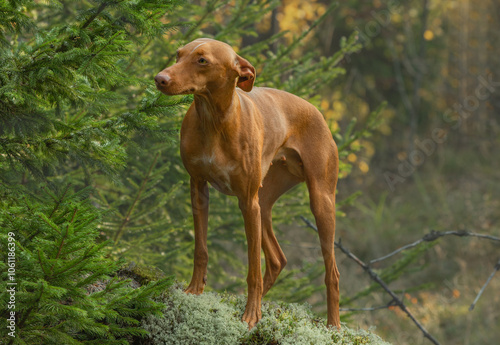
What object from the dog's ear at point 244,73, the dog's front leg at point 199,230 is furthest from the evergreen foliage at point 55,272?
the dog's ear at point 244,73

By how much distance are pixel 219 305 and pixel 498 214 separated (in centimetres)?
1022

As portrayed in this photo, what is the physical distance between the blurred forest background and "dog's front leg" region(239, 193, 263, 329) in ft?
2.13

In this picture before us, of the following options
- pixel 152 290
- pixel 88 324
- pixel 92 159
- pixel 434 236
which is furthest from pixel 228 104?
pixel 434 236

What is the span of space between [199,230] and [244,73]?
0.98 meters

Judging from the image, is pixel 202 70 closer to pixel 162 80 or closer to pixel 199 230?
pixel 162 80

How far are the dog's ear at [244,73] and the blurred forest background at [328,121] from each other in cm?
36

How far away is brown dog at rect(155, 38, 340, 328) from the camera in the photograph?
2552 mm

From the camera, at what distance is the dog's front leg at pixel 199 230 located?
2996 millimetres

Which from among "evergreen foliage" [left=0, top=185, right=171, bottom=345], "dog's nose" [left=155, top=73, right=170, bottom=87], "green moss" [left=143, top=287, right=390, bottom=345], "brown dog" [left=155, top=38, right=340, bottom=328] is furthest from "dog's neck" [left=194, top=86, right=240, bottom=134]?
"green moss" [left=143, top=287, right=390, bottom=345]

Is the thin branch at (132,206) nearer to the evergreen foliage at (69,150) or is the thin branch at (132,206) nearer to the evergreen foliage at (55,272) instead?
the evergreen foliage at (69,150)

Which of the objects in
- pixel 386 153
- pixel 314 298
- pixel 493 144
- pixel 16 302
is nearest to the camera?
pixel 16 302

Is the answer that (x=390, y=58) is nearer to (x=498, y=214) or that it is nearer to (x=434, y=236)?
(x=498, y=214)

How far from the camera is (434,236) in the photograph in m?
3.88

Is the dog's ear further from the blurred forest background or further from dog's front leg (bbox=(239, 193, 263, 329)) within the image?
dog's front leg (bbox=(239, 193, 263, 329))
